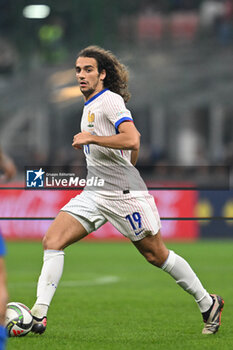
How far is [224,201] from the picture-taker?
1861cm

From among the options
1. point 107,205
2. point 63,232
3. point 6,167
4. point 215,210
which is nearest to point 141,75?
point 215,210

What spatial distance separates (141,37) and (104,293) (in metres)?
17.0

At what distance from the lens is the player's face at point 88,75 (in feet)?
21.8

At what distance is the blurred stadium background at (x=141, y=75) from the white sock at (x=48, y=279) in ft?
51.3

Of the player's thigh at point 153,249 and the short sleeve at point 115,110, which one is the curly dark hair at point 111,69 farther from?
the player's thigh at point 153,249

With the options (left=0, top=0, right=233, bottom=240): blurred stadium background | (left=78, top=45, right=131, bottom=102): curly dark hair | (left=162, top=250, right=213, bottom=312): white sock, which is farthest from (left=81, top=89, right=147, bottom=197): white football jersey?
(left=0, top=0, right=233, bottom=240): blurred stadium background

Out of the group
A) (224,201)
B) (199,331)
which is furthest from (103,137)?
(224,201)

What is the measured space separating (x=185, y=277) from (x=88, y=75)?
1597 mm

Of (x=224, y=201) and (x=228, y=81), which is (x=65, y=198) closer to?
(x=224, y=201)

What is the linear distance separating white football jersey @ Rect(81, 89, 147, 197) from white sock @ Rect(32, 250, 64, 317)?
56cm

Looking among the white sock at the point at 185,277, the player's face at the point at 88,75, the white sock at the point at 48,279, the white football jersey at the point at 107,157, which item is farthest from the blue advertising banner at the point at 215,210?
the white sock at the point at 48,279

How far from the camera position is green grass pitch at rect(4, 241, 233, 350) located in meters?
6.39

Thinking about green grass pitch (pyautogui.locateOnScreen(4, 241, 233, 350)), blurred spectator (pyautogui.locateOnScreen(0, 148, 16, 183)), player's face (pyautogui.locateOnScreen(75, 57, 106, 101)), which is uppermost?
player's face (pyautogui.locateOnScreen(75, 57, 106, 101))

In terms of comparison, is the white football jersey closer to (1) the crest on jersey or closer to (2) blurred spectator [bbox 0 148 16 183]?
(1) the crest on jersey
